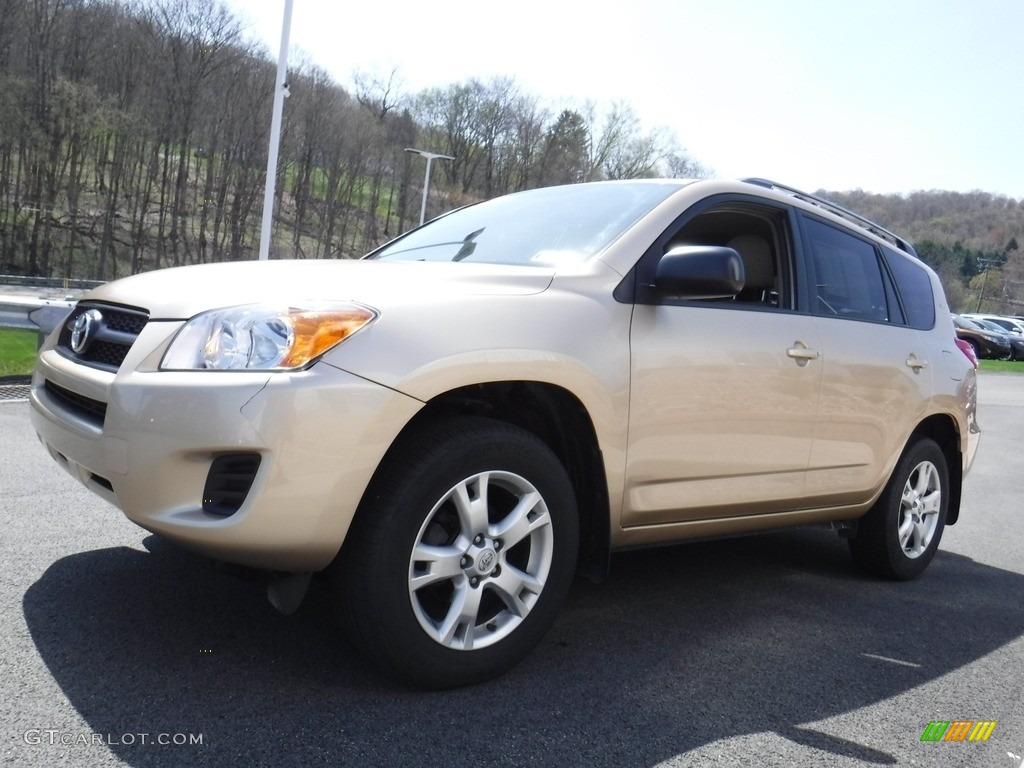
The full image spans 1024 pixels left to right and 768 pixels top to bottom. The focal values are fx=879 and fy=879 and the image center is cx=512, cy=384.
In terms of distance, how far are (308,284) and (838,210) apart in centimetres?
299

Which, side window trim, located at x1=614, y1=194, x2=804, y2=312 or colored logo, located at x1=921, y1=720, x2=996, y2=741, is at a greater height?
side window trim, located at x1=614, y1=194, x2=804, y2=312

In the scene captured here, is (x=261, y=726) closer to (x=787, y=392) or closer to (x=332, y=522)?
(x=332, y=522)

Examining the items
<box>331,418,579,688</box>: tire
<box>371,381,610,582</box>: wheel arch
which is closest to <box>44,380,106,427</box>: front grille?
<box>331,418,579,688</box>: tire

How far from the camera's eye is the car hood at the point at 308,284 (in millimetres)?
2502

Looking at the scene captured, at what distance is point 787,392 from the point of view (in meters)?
3.56

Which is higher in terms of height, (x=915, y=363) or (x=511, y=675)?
(x=915, y=363)

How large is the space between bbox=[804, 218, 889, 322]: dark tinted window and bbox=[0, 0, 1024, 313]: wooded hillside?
138 feet

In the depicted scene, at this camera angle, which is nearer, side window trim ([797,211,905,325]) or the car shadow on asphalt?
the car shadow on asphalt

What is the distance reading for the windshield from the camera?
129 inches

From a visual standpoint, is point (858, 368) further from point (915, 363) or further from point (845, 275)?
point (915, 363)

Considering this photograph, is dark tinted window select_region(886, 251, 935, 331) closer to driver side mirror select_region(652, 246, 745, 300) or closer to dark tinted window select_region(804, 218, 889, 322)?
dark tinted window select_region(804, 218, 889, 322)

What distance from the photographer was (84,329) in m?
2.82

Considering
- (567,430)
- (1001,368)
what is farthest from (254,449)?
(1001,368)

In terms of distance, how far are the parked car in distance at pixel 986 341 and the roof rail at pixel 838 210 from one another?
34811mm
